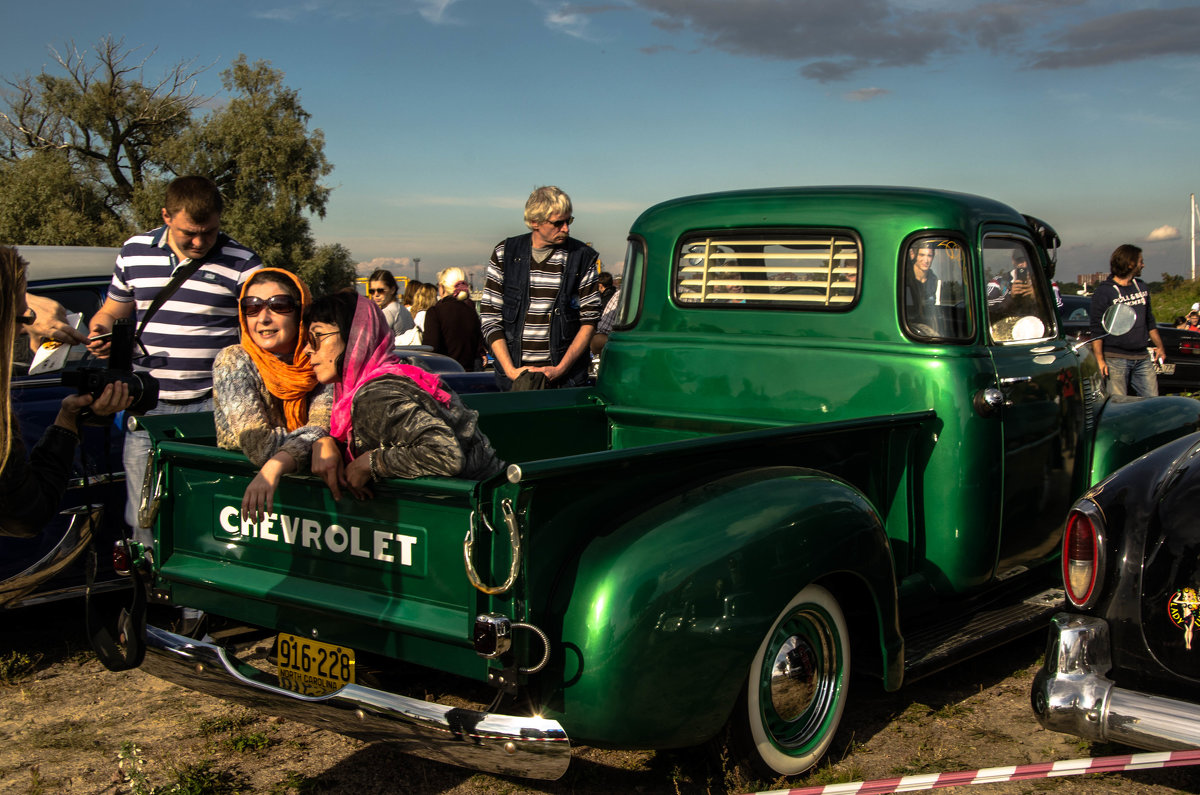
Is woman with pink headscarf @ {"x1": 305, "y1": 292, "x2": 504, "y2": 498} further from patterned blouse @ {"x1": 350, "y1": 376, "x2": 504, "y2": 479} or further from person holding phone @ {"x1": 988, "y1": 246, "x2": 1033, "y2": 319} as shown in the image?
person holding phone @ {"x1": 988, "y1": 246, "x2": 1033, "y2": 319}

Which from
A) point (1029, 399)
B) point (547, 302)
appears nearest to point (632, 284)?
point (547, 302)

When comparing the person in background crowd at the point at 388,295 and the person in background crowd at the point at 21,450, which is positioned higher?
the person in background crowd at the point at 388,295

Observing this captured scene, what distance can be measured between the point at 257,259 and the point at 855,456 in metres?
2.60

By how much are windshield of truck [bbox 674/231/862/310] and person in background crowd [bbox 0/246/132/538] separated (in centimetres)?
254

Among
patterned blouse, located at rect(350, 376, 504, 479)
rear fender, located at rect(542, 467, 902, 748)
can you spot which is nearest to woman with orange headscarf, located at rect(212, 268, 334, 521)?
patterned blouse, located at rect(350, 376, 504, 479)

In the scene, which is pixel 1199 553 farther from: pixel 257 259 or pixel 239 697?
pixel 257 259

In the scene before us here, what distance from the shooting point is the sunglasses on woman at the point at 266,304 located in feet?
11.1

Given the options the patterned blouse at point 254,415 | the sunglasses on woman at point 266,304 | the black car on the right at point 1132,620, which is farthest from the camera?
the sunglasses on woman at point 266,304

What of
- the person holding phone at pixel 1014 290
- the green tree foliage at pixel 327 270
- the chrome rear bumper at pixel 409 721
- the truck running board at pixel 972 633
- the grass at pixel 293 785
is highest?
the green tree foliage at pixel 327 270

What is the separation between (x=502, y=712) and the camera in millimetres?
2570

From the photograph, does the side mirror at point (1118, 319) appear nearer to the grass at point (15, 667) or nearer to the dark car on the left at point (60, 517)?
the dark car on the left at point (60, 517)

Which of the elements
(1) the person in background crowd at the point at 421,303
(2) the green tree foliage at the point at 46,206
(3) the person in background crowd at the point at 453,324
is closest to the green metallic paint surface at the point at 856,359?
(3) the person in background crowd at the point at 453,324

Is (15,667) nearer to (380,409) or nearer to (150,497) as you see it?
(150,497)

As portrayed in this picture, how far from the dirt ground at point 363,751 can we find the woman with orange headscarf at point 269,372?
3.48 feet
